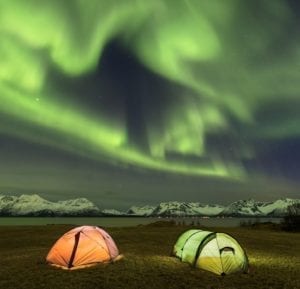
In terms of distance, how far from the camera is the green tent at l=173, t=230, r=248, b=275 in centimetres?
2145

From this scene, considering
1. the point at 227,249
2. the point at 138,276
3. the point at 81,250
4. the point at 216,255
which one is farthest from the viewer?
the point at 227,249

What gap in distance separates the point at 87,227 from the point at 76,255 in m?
2.67

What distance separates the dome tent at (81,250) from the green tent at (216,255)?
4505 millimetres

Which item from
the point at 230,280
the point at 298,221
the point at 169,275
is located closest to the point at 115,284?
the point at 169,275

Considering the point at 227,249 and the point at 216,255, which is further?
the point at 227,249

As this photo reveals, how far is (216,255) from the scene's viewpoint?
2170cm

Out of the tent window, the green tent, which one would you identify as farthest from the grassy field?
the tent window

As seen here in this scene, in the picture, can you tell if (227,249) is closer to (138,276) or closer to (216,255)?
(216,255)

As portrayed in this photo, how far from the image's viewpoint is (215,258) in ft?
71.0

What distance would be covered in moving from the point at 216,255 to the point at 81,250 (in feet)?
23.3

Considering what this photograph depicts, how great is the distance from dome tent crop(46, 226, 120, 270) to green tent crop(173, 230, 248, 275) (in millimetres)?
4505

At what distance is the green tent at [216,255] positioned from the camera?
70.4 ft

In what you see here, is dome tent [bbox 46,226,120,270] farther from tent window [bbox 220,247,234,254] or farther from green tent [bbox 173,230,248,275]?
tent window [bbox 220,247,234,254]

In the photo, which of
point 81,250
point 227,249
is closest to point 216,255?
point 227,249
